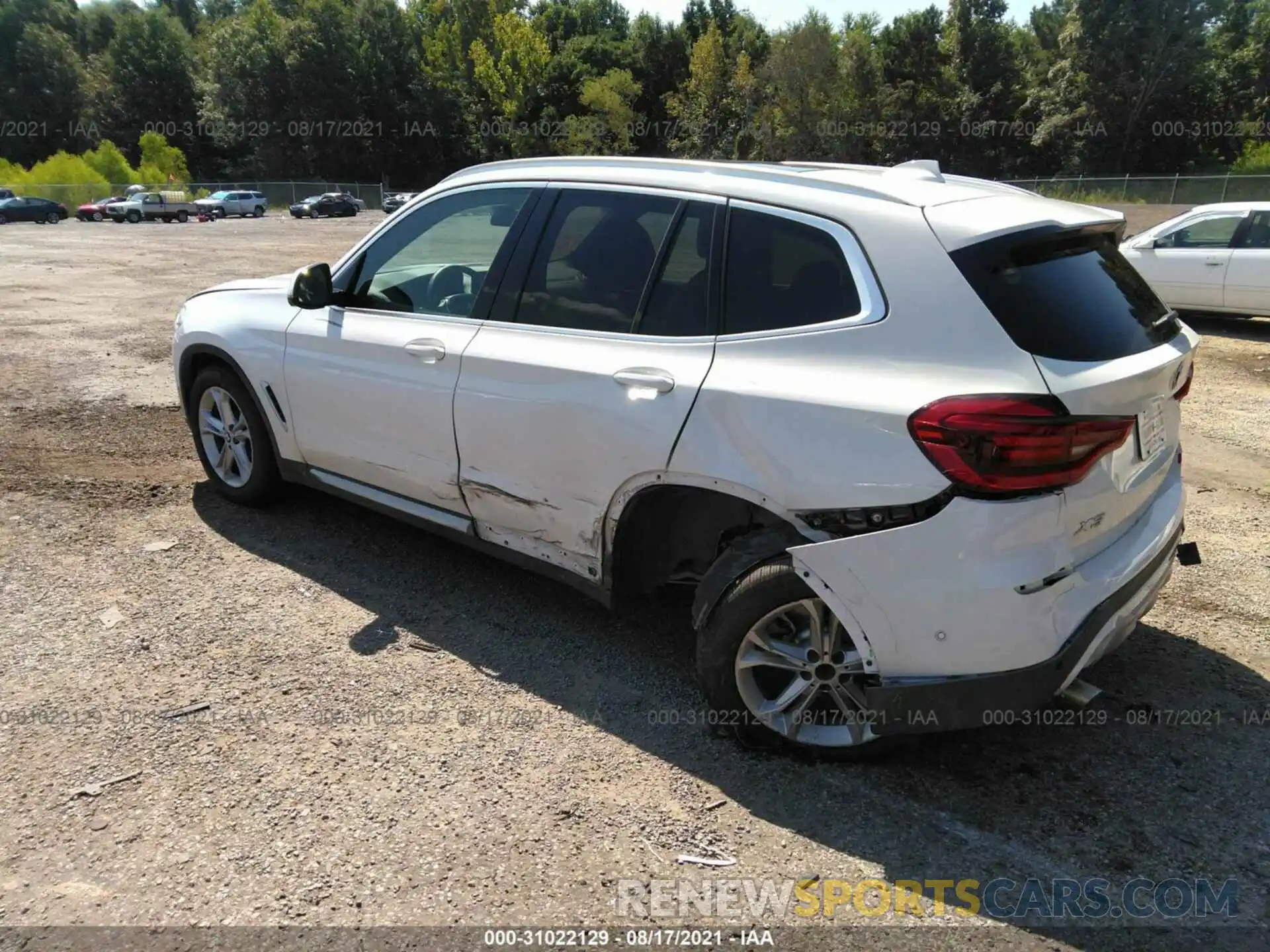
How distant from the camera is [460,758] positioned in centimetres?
301

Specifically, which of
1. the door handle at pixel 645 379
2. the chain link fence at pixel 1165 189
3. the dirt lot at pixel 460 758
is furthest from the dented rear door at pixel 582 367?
the chain link fence at pixel 1165 189

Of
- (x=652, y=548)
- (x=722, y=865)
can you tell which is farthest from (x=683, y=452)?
(x=722, y=865)

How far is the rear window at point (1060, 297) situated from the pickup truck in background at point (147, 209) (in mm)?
47581

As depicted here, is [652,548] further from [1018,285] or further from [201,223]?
[201,223]

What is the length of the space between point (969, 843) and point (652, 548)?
4.63 ft

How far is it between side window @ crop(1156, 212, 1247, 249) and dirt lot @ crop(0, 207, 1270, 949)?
7346mm

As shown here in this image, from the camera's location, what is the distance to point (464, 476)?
144 inches

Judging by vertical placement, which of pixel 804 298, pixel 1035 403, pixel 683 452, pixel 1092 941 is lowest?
pixel 1092 941

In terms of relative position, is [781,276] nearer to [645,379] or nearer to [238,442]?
[645,379]

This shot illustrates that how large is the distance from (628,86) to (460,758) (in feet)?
233

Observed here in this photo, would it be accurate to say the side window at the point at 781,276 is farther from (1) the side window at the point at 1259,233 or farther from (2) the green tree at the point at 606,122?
(2) the green tree at the point at 606,122

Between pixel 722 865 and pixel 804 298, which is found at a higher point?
pixel 804 298

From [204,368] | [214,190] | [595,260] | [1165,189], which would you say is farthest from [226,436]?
[214,190]

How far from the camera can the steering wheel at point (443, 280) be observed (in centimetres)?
390
